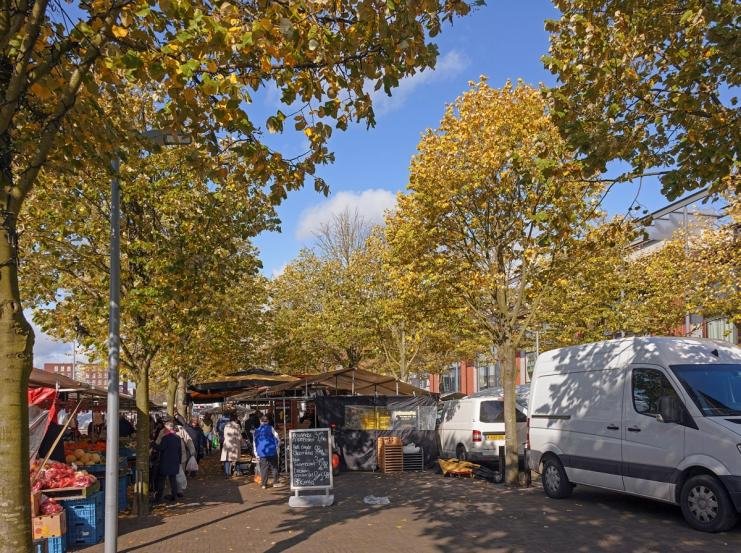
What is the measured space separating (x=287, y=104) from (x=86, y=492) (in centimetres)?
654

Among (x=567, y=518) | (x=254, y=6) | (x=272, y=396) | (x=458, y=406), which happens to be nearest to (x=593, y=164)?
(x=254, y=6)

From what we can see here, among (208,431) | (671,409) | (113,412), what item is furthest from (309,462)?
(208,431)

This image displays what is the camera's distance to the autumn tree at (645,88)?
323 inches

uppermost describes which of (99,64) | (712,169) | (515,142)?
(515,142)

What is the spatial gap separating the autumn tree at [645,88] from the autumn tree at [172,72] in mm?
→ 2298

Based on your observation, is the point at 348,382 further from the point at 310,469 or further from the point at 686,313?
the point at 686,313

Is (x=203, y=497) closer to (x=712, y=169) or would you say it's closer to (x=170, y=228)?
(x=170, y=228)

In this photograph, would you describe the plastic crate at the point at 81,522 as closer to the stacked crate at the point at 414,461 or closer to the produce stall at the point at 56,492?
the produce stall at the point at 56,492

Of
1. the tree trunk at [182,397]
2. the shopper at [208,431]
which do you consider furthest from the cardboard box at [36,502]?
the shopper at [208,431]

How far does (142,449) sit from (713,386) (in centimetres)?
937

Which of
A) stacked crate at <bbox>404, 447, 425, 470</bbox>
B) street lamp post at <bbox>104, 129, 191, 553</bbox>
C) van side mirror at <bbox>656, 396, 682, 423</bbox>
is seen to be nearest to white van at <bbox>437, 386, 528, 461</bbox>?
stacked crate at <bbox>404, 447, 425, 470</bbox>

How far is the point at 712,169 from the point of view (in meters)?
8.11

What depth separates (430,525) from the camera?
33.8 feet

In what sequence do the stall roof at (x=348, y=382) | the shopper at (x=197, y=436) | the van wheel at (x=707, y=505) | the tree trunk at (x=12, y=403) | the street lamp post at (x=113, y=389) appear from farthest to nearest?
the stall roof at (x=348, y=382), the shopper at (x=197, y=436), the van wheel at (x=707, y=505), the street lamp post at (x=113, y=389), the tree trunk at (x=12, y=403)
